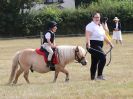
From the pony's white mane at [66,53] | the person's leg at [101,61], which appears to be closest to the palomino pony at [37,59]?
the pony's white mane at [66,53]

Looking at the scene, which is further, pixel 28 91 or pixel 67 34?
pixel 67 34

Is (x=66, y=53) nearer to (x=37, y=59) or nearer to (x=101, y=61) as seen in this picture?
(x=37, y=59)

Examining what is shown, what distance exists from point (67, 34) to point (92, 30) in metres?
39.4

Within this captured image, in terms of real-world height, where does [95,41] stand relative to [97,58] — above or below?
above

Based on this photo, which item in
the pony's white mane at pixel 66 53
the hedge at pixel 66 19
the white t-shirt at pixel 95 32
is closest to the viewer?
the white t-shirt at pixel 95 32

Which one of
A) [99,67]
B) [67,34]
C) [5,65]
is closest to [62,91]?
[99,67]

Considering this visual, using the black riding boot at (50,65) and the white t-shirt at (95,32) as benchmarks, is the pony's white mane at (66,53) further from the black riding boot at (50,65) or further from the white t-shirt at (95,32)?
the white t-shirt at (95,32)

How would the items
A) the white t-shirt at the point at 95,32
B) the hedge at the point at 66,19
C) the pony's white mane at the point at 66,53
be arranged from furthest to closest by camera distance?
the hedge at the point at 66,19, the pony's white mane at the point at 66,53, the white t-shirt at the point at 95,32

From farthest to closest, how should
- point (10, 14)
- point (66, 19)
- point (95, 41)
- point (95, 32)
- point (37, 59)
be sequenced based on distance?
point (66, 19), point (10, 14), point (37, 59), point (95, 41), point (95, 32)

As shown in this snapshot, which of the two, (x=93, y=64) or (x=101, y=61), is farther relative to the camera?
(x=93, y=64)

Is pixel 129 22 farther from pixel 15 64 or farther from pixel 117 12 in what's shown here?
pixel 15 64

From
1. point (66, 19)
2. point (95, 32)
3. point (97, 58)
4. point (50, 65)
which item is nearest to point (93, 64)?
point (97, 58)

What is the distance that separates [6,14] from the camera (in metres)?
54.8

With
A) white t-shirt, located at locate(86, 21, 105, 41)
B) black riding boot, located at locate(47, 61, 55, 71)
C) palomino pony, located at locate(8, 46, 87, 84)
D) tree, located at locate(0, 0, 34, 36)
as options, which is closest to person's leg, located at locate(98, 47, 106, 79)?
white t-shirt, located at locate(86, 21, 105, 41)
